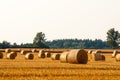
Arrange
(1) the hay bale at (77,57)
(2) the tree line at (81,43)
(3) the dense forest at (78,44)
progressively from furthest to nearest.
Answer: (3) the dense forest at (78,44) < (2) the tree line at (81,43) < (1) the hay bale at (77,57)

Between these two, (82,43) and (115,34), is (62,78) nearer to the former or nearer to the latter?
(115,34)

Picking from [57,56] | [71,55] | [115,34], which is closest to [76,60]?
[71,55]

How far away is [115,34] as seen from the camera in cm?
12019

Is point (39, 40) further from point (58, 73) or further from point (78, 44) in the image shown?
point (58, 73)

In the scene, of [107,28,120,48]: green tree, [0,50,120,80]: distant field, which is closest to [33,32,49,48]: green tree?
[107,28,120,48]: green tree

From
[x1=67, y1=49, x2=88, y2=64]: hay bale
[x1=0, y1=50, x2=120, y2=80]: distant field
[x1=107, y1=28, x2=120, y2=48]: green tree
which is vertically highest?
[x1=107, y1=28, x2=120, y2=48]: green tree

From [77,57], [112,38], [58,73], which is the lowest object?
[58,73]

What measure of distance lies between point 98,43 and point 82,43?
7952mm

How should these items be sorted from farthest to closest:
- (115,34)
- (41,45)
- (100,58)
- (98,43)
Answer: (98,43)
(115,34)
(41,45)
(100,58)

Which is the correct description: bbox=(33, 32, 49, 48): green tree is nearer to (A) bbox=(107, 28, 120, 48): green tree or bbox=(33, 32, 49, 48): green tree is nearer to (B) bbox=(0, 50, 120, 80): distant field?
(A) bbox=(107, 28, 120, 48): green tree

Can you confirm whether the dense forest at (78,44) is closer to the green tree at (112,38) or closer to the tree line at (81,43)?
the tree line at (81,43)

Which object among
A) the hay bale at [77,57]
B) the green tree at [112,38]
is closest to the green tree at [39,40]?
the green tree at [112,38]

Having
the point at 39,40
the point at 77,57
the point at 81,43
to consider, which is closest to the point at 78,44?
the point at 81,43

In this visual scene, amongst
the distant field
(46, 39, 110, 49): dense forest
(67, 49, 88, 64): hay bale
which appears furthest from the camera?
(46, 39, 110, 49): dense forest
